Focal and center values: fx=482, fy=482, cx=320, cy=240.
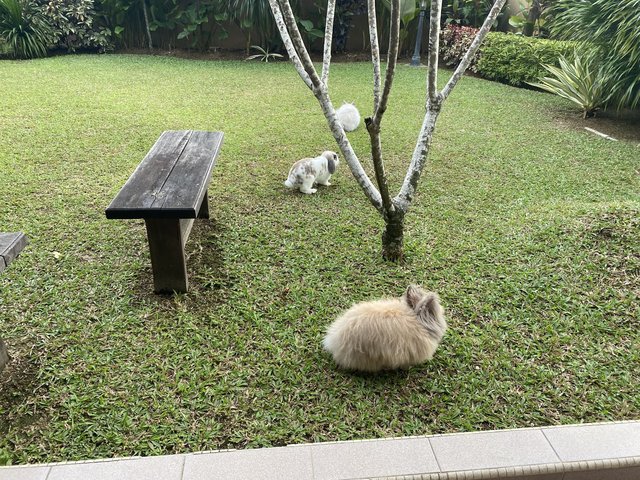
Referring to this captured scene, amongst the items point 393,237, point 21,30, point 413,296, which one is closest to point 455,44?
point 393,237

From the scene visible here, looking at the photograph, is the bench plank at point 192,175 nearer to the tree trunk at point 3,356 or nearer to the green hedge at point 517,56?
the tree trunk at point 3,356

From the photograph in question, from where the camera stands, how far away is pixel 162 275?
2799 millimetres

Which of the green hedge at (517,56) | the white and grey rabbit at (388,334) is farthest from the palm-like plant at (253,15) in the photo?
the white and grey rabbit at (388,334)

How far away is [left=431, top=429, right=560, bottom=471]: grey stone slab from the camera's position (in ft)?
5.96

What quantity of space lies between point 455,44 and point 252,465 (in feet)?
33.2

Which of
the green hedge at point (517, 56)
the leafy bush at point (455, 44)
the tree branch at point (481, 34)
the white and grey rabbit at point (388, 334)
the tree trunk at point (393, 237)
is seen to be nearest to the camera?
the white and grey rabbit at point (388, 334)

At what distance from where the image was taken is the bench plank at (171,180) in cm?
248

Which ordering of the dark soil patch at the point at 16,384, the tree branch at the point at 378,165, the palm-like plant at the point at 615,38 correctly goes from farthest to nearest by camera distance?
1. the palm-like plant at the point at 615,38
2. the tree branch at the point at 378,165
3. the dark soil patch at the point at 16,384

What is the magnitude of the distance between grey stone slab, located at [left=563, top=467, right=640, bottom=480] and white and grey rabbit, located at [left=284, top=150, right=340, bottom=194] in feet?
9.74

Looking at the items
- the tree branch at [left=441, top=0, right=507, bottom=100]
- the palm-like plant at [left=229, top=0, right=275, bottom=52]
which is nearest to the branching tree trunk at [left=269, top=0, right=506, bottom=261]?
the tree branch at [left=441, top=0, right=507, bottom=100]

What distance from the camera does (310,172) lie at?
4.20m

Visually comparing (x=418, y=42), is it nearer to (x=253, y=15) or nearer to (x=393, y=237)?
(x=253, y=15)

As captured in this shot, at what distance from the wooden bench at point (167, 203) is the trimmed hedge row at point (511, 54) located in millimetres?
7073

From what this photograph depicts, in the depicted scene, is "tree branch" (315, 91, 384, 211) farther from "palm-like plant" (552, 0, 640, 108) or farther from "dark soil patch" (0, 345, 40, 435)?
"palm-like plant" (552, 0, 640, 108)
